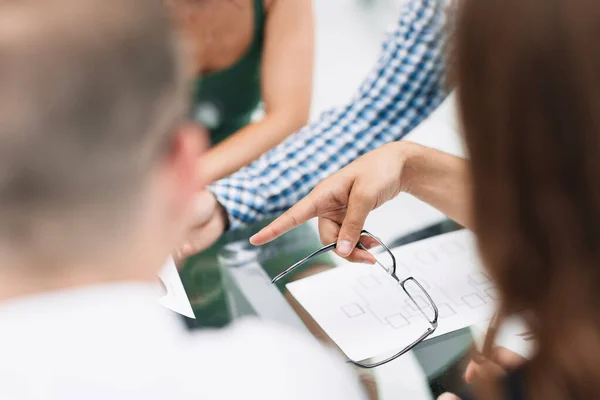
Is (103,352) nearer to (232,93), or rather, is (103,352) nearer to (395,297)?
(395,297)

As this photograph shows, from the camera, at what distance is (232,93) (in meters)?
1.22

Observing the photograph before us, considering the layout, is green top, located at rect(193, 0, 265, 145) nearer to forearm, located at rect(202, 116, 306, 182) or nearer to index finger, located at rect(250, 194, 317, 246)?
forearm, located at rect(202, 116, 306, 182)

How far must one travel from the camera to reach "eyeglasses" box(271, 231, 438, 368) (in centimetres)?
70

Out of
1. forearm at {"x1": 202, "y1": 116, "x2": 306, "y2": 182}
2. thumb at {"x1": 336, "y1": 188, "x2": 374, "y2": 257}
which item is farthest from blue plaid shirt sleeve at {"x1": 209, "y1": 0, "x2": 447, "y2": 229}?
thumb at {"x1": 336, "y1": 188, "x2": 374, "y2": 257}

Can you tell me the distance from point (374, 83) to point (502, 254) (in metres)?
0.68

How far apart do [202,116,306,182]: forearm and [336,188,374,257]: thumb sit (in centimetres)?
28

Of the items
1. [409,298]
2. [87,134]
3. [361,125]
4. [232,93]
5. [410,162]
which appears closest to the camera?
[87,134]

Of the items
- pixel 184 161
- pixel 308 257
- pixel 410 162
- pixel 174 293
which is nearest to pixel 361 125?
pixel 410 162

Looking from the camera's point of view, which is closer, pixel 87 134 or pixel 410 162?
pixel 87 134

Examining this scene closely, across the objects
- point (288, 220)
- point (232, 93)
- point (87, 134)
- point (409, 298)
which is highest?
point (87, 134)

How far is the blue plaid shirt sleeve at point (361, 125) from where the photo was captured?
954mm

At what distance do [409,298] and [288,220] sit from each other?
18 cm

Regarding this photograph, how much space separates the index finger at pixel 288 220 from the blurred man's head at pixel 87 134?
1.32ft

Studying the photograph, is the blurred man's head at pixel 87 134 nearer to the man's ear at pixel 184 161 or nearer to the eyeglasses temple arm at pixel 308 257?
the man's ear at pixel 184 161
